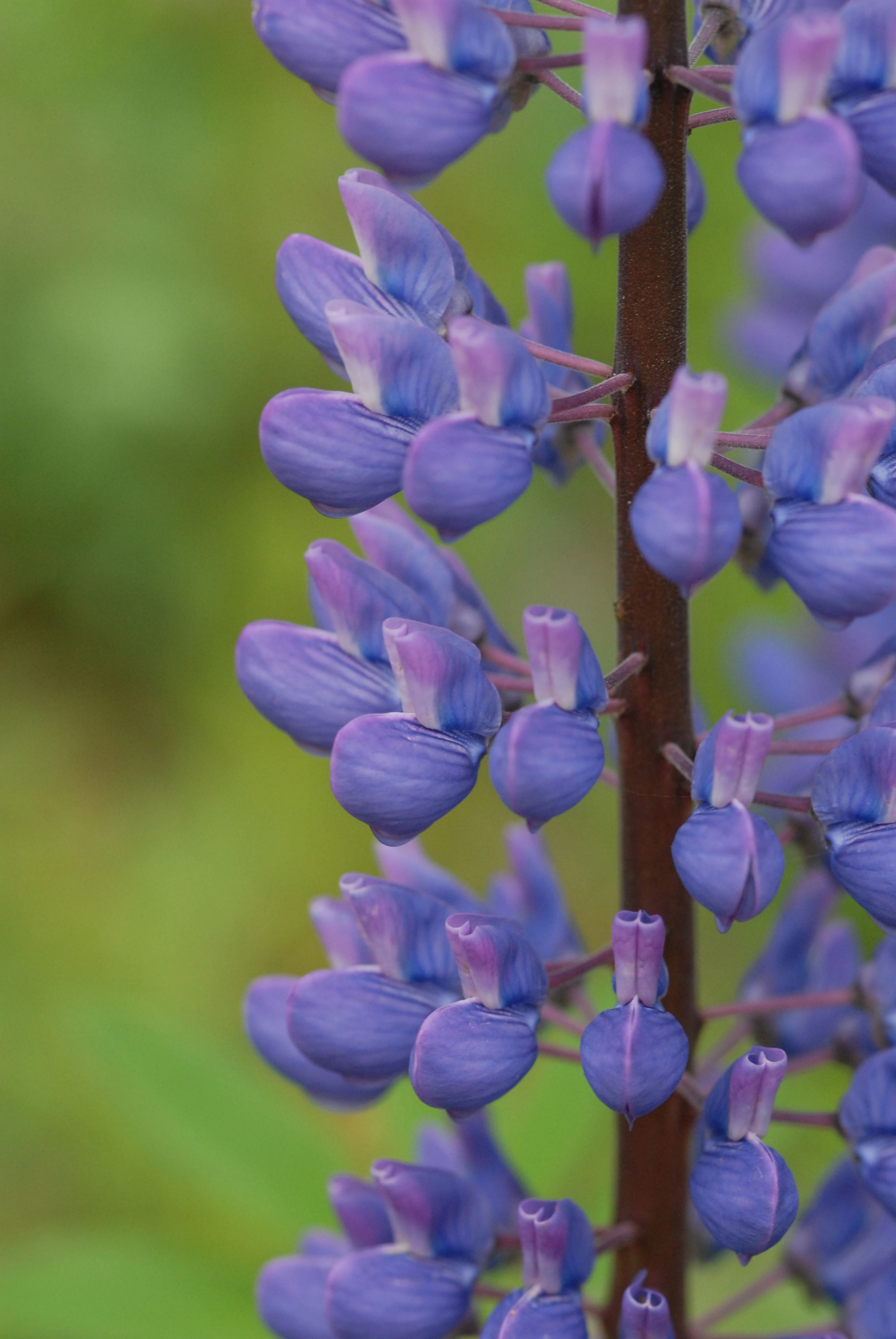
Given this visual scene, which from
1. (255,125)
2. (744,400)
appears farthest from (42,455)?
(744,400)

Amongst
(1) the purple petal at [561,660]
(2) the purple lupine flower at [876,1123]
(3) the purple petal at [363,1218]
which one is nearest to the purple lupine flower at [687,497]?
(1) the purple petal at [561,660]

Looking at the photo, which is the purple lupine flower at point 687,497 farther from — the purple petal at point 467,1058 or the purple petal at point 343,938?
the purple petal at point 343,938

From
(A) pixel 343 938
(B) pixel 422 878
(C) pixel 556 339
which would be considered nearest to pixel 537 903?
(B) pixel 422 878

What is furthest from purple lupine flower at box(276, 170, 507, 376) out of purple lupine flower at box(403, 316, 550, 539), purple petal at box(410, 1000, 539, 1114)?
purple petal at box(410, 1000, 539, 1114)

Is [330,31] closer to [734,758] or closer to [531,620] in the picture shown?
[531,620]

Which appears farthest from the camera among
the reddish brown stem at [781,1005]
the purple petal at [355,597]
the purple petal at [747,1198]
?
the reddish brown stem at [781,1005]
